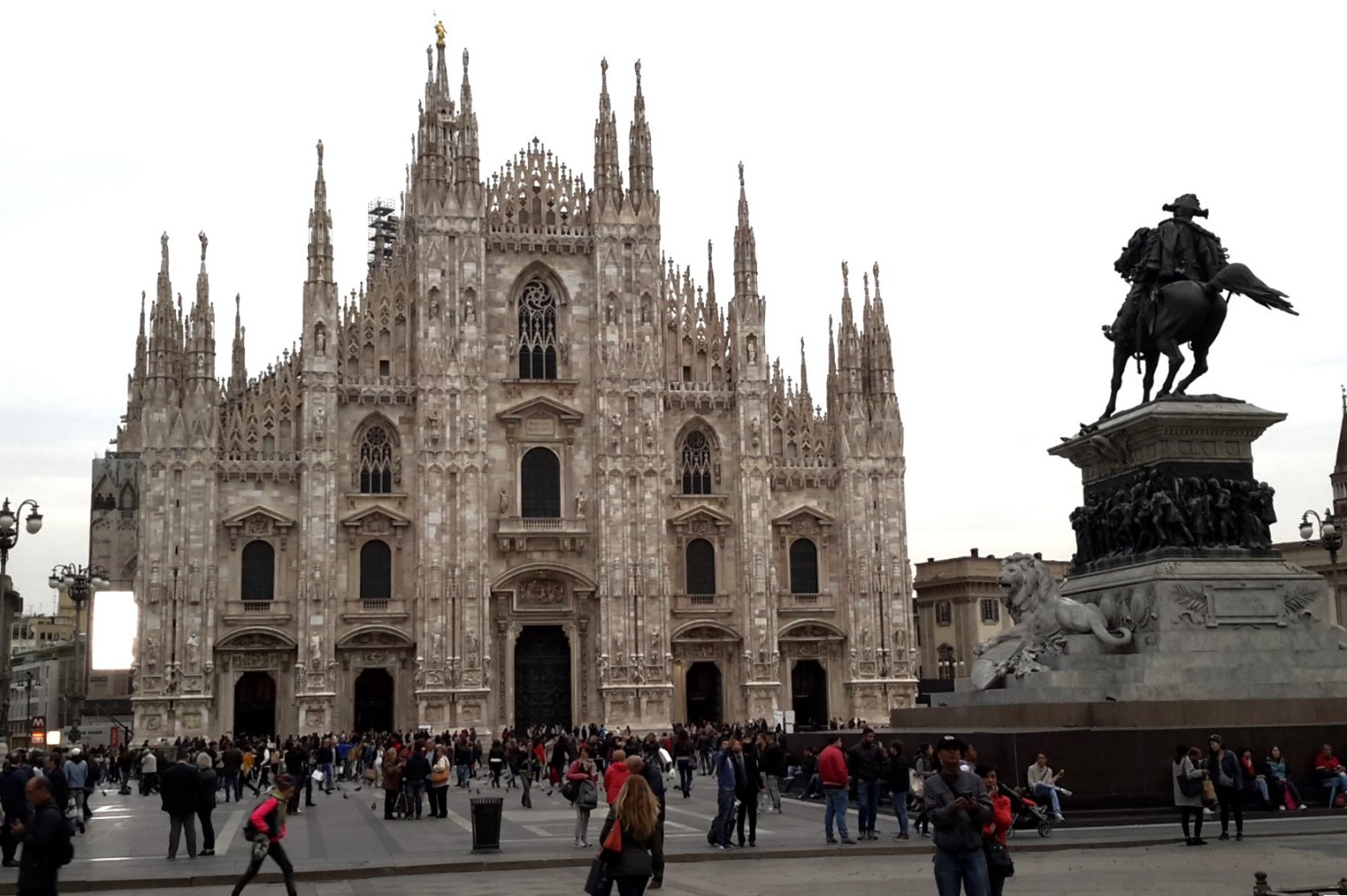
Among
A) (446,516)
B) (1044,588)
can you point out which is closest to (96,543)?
(446,516)

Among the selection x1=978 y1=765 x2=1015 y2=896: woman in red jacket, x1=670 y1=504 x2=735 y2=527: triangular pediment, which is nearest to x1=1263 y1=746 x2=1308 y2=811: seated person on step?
x1=978 y1=765 x2=1015 y2=896: woman in red jacket

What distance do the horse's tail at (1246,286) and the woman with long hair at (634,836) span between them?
12282mm

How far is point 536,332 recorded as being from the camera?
54000 millimetres

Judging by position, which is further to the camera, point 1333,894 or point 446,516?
point 446,516

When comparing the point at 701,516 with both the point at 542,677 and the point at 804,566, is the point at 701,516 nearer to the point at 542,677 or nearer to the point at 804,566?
the point at 804,566

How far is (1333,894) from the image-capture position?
1007cm

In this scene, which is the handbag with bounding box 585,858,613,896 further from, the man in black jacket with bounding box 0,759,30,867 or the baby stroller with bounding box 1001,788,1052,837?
the man in black jacket with bounding box 0,759,30,867

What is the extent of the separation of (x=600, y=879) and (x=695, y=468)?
44.5 metres

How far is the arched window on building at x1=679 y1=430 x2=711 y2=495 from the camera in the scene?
54406 mm

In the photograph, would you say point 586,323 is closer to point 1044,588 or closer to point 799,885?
point 1044,588

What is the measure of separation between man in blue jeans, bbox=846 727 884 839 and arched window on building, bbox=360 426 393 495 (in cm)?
3405

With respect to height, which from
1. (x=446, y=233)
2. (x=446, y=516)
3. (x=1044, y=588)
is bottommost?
(x=1044, y=588)

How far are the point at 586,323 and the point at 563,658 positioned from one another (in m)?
11.8

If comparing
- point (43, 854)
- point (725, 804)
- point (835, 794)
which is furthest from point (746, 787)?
point (43, 854)
